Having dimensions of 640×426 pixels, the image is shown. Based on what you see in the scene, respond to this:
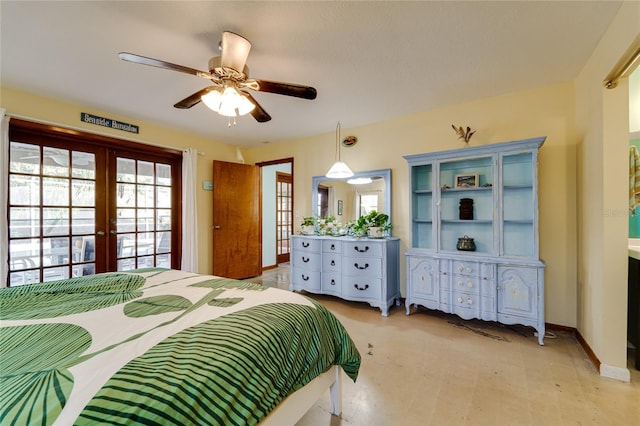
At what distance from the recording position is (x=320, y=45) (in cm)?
204

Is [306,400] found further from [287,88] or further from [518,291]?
[518,291]

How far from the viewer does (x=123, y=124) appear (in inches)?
140

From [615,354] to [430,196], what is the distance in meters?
1.98

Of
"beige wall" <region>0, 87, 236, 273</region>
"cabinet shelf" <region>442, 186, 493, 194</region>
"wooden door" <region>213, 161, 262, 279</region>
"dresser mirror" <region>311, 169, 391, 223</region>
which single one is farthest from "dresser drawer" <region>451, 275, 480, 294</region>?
"beige wall" <region>0, 87, 236, 273</region>

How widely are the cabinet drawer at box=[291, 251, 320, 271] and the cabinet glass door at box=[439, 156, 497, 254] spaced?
1580mm

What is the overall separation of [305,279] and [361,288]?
871 millimetres

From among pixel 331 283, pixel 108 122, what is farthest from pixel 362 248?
pixel 108 122

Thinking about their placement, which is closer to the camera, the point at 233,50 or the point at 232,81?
the point at 233,50

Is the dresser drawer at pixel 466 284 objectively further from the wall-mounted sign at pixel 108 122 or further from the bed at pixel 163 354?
the wall-mounted sign at pixel 108 122

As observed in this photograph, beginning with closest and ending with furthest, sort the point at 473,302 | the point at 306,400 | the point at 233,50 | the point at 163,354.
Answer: the point at 163,354
the point at 306,400
the point at 233,50
the point at 473,302

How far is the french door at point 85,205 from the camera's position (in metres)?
2.90

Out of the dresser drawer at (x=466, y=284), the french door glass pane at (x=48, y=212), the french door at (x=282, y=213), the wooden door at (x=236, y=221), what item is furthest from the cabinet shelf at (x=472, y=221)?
the french door glass pane at (x=48, y=212)

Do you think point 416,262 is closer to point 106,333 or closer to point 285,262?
point 106,333

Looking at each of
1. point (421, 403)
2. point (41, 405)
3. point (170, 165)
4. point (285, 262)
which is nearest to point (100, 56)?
point (170, 165)
